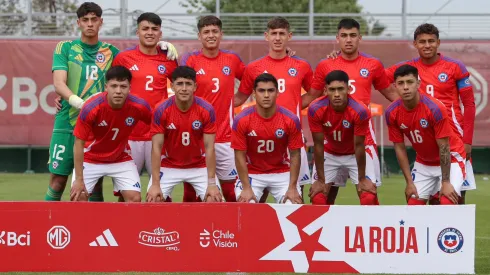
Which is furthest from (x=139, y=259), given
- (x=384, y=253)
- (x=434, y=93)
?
(x=434, y=93)

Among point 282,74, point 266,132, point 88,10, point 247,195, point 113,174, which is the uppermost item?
point 88,10

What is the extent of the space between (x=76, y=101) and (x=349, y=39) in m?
2.65

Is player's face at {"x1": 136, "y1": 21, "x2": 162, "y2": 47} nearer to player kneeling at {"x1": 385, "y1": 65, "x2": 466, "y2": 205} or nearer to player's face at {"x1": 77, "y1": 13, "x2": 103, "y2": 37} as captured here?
player's face at {"x1": 77, "y1": 13, "x2": 103, "y2": 37}

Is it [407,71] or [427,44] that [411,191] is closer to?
[407,71]

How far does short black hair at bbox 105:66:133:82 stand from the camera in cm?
783

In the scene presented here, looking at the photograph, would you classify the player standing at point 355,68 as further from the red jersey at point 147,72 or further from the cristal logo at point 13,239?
the cristal logo at point 13,239

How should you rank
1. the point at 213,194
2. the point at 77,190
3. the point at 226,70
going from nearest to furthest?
the point at 77,190 → the point at 213,194 → the point at 226,70

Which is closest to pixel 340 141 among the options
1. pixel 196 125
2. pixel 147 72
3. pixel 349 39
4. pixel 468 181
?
pixel 349 39

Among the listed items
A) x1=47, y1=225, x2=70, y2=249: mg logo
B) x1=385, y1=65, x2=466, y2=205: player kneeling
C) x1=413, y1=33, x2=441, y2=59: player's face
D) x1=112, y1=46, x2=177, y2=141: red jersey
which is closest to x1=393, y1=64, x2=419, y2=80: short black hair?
x1=385, y1=65, x2=466, y2=205: player kneeling

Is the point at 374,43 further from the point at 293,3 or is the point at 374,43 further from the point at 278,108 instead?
the point at 293,3

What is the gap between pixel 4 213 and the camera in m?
6.94

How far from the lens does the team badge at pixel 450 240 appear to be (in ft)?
22.6

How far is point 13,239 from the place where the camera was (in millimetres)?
6922

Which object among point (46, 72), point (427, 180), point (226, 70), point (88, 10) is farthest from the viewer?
point (46, 72)
